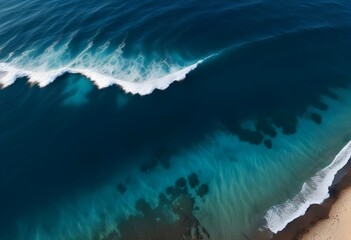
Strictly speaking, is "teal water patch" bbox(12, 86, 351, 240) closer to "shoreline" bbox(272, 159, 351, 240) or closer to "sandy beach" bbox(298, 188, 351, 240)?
"shoreline" bbox(272, 159, 351, 240)

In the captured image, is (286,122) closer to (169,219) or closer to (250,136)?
(250,136)

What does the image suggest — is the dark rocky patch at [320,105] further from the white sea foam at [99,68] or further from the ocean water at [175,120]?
the white sea foam at [99,68]

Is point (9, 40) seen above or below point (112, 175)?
above

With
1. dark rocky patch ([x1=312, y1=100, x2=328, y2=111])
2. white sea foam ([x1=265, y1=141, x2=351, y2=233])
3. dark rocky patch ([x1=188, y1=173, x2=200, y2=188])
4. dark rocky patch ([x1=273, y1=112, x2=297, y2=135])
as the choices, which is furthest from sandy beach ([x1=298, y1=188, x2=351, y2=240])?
dark rocky patch ([x1=312, y1=100, x2=328, y2=111])

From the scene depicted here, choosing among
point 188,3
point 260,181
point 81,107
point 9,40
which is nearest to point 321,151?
point 260,181

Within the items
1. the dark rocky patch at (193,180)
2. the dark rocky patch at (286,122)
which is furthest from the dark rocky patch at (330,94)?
the dark rocky patch at (193,180)

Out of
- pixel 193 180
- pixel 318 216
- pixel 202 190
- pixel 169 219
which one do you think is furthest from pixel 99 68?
pixel 318 216

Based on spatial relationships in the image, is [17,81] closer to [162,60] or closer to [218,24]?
[162,60]
